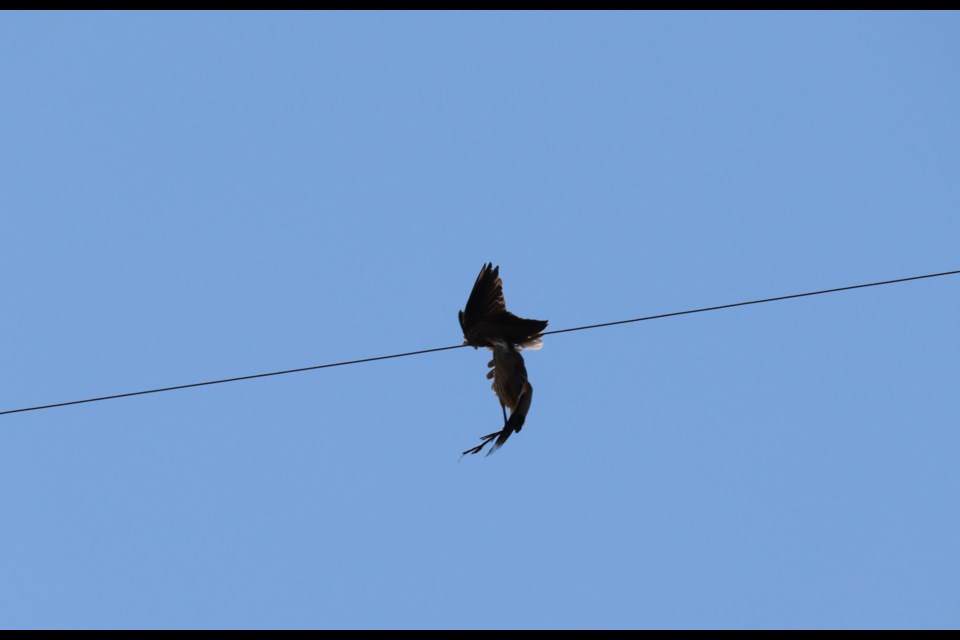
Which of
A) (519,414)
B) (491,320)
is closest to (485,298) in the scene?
(491,320)

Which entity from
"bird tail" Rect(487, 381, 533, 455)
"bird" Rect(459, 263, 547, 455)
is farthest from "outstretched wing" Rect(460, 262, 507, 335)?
"bird tail" Rect(487, 381, 533, 455)

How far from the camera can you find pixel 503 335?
342 inches

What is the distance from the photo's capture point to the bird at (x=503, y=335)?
856 centimetres

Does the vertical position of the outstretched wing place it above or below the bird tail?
above

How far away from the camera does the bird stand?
8.56 metres

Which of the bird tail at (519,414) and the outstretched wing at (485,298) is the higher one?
the outstretched wing at (485,298)

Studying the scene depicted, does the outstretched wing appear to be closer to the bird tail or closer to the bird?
the bird

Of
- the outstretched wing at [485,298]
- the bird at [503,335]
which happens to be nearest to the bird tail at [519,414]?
the bird at [503,335]

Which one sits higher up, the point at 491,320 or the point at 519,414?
the point at 491,320

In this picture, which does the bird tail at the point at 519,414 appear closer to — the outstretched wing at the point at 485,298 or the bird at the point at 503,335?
the bird at the point at 503,335

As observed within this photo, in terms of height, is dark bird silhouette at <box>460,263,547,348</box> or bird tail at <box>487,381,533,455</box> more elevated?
dark bird silhouette at <box>460,263,547,348</box>

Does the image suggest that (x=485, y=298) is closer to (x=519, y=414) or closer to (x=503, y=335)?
(x=503, y=335)
